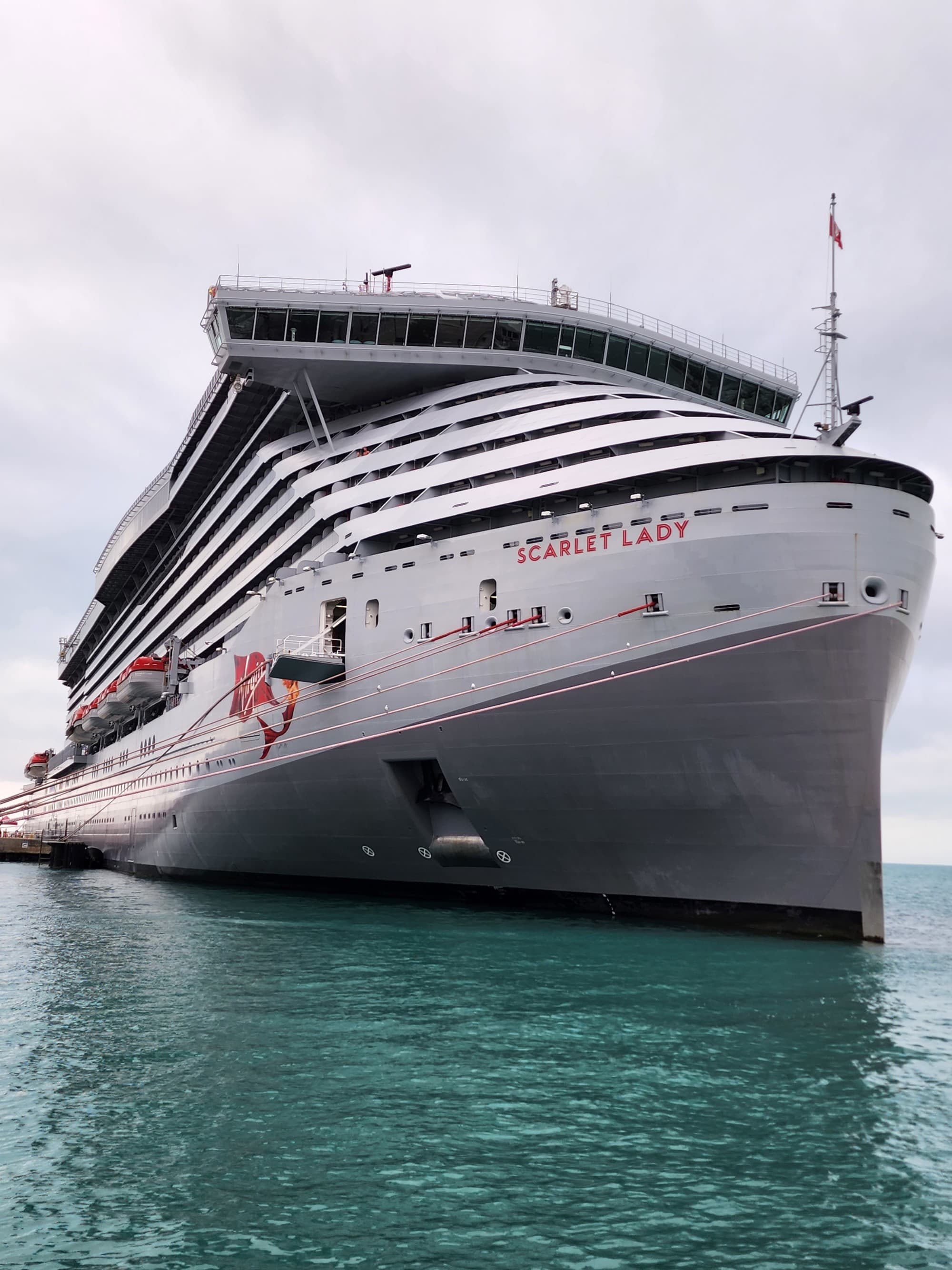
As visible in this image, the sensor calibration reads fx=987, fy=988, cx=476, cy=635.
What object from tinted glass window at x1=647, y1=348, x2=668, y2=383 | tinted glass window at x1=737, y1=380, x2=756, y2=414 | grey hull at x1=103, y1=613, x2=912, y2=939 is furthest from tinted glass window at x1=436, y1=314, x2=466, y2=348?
grey hull at x1=103, y1=613, x2=912, y2=939

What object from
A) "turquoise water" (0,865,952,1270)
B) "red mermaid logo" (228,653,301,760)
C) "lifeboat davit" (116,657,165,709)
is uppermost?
"lifeboat davit" (116,657,165,709)

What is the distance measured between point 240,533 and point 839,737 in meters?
27.8

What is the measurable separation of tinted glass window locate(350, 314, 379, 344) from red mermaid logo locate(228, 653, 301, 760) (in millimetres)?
10576

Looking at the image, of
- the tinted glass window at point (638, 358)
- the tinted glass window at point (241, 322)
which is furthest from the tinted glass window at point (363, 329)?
the tinted glass window at point (638, 358)

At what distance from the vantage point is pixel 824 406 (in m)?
21.5

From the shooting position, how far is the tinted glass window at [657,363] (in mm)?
32844

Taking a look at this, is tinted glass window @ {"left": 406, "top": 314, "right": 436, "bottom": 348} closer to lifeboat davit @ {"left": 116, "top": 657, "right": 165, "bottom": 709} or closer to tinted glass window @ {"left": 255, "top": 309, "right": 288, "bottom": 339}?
tinted glass window @ {"left": 255, "top": 309, "right": 288, "bottom": 339}

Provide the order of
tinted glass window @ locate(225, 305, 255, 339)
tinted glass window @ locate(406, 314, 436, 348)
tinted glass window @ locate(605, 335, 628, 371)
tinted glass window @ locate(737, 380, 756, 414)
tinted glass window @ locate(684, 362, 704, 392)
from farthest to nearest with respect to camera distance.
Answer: tinted glass window @ locate(737, 380, 756, 414) → tinted glass window @ locate(684, 362, 704, 392) → tinted glass window @ locate(605, 335, 628, 371) → tinted glass window @ locate(225, 305, 255, 339) → tinted glass window @ locate(406, 314, 436, 348)

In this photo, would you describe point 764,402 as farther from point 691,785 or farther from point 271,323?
point 691,785

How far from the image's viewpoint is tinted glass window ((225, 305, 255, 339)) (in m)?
31.5

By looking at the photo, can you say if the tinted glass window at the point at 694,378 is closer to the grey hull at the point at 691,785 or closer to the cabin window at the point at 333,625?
the cabin window at the point at 333,625

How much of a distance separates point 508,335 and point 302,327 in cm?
664

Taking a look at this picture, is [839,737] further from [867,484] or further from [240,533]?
[240,533]

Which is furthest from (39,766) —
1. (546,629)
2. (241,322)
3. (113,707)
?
(546,629)
